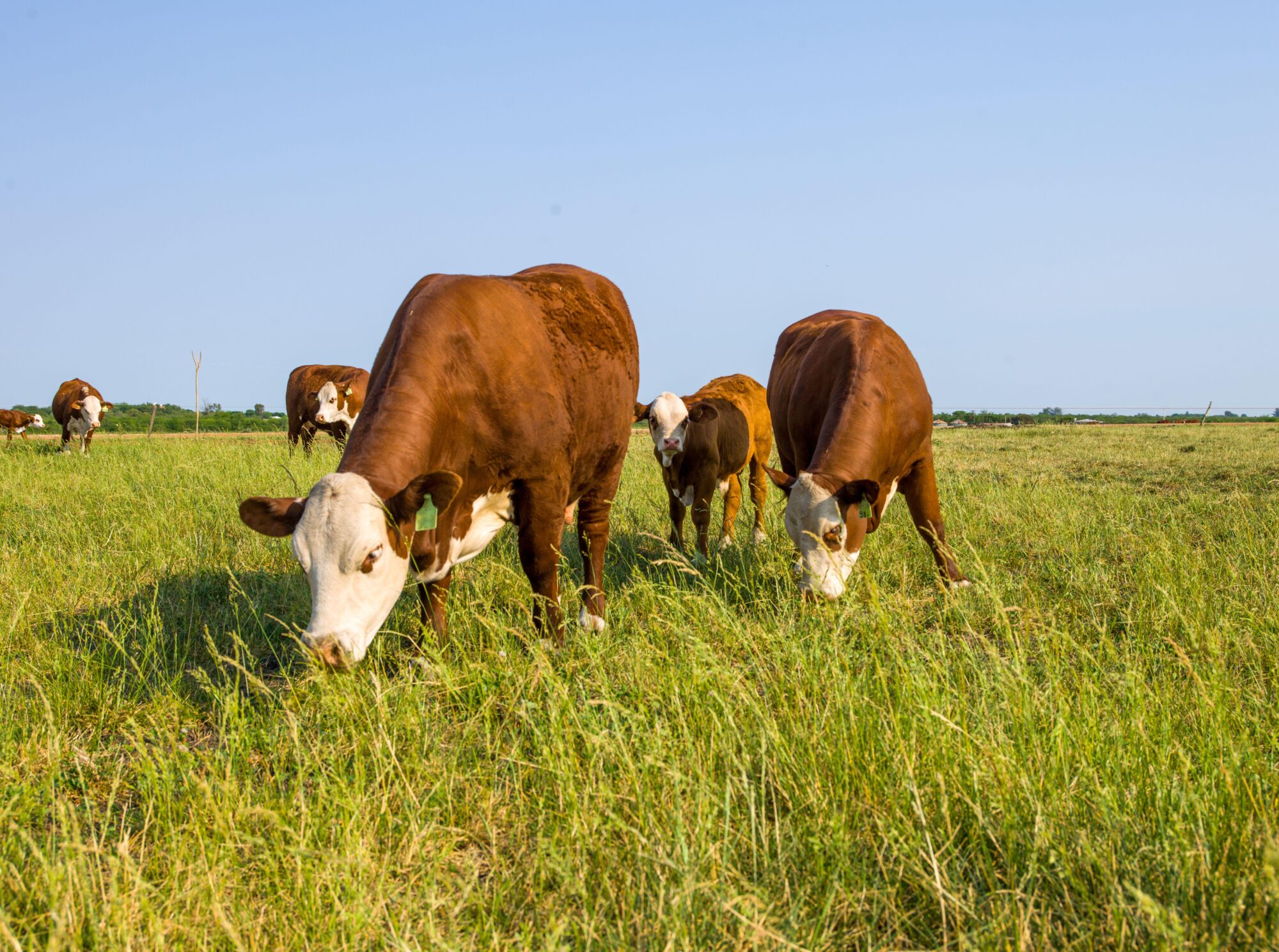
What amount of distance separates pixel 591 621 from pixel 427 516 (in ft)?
5.11

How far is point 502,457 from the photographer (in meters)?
4.12

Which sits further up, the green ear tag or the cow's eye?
the green ear tag

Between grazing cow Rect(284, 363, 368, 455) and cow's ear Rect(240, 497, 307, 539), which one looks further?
grazing cow Rect(284, 363, 368, 455)

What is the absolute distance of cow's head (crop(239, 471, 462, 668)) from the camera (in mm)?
3229

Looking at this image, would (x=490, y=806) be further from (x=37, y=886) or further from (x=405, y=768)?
(x=37, y=886)

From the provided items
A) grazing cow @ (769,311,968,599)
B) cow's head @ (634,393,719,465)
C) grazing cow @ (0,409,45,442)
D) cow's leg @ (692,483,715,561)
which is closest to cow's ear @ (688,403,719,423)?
cow's head @ (634,393,719,465)

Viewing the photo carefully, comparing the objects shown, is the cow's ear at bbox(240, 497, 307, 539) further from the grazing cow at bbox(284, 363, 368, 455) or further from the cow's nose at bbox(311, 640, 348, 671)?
the grazing cow at bbox(284, 363, 368, 455)

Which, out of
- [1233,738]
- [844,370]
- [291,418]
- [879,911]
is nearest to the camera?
[879,911]

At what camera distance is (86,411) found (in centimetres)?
2094

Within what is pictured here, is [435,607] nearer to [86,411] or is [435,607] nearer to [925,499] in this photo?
[925,499]

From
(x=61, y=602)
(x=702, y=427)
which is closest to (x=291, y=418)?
(x=702, y=427)

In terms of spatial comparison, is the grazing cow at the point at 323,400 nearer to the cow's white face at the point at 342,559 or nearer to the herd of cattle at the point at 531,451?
the herd of cattle at the point at 531,451

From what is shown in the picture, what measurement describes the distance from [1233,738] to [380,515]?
3.01 metres

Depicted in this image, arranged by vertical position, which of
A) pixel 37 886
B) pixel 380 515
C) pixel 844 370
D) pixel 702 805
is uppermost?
pixel 844 370
